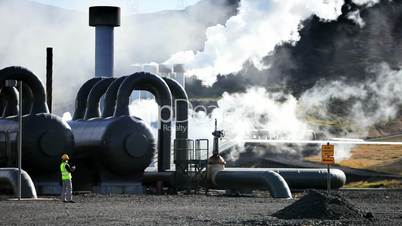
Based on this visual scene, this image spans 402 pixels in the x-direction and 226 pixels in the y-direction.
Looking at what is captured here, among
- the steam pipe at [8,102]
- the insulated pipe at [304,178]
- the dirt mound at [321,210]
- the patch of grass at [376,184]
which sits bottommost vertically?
the patch of grass at [376,184]

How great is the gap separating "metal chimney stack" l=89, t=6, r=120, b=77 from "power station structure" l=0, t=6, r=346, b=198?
14543mm

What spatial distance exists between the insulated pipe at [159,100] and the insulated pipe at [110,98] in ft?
3.28

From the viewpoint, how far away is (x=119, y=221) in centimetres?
2681

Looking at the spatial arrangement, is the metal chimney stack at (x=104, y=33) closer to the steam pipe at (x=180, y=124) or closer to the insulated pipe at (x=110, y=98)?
the steam pipe at (x=180, y=124)

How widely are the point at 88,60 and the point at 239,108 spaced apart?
38006 mm

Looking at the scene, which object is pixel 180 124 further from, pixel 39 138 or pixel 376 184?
pixel 376 184

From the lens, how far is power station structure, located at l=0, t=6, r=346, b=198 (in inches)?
1876

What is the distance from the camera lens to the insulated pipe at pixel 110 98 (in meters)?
51.7

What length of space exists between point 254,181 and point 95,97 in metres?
11.7

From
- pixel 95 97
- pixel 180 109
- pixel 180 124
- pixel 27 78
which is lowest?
pixel 180 124

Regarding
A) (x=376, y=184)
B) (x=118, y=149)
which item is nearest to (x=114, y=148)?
(x=118, y=149)

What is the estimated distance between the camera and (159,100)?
52844mm

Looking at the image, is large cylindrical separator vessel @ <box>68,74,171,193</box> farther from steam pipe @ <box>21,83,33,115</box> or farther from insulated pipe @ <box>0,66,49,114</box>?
steam pipe @ <box>21,83,33,115</box>

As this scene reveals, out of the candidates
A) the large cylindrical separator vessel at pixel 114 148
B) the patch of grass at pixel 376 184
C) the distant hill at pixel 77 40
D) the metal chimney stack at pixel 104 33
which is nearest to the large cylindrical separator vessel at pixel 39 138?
the large cylindrical separator vessel at pixel 114 148
